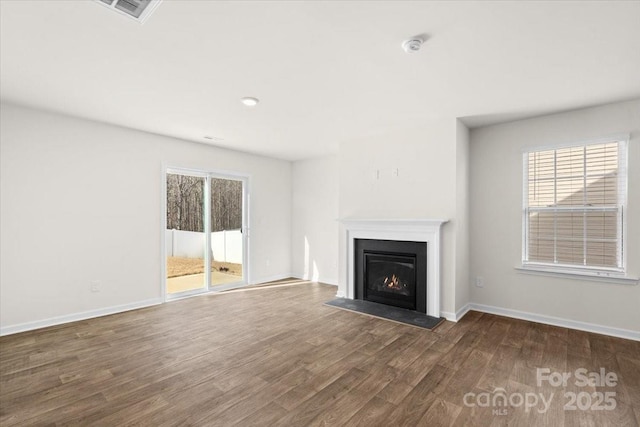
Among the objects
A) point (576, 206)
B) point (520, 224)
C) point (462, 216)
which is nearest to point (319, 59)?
point (462, 216)

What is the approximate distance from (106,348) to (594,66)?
5017 millimetres

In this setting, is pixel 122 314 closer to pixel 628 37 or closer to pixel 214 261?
pixel 214 261

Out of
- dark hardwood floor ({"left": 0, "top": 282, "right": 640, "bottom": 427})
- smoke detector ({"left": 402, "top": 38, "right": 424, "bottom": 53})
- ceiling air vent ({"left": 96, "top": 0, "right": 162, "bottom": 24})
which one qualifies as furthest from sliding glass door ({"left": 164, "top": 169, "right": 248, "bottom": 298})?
smoke detector ({"left": 402, "top": 38, "right": 424, "bottom": 53})

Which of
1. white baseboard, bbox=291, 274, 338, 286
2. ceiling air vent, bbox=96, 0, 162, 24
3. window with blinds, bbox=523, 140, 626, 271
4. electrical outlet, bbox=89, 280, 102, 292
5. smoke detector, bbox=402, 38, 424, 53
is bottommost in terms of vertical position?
white baseboard, bbox=291, 274, 338, 286

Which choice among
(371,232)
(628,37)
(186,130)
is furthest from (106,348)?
(628,37)

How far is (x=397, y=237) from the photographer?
4074 mm

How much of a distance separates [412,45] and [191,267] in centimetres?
464

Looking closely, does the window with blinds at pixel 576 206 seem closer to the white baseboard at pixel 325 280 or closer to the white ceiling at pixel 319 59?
the white ceiling at pixel 319 59

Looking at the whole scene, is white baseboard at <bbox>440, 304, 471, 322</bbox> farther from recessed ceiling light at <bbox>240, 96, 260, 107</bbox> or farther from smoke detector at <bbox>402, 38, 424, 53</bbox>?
recessed ceiling light at <bbox>240, 96, 260, 107</bbox>

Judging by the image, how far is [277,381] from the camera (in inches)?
90.7

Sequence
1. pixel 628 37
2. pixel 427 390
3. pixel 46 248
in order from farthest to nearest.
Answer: pixel 46 248
pixel 427 390
pixel 628 37

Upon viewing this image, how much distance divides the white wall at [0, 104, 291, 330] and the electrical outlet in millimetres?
51

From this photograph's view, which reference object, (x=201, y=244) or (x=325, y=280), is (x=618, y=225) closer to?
(x=325, y=280)

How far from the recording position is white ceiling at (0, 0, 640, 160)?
1795 millimetres
